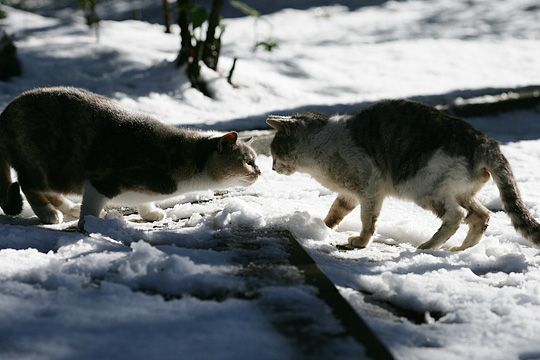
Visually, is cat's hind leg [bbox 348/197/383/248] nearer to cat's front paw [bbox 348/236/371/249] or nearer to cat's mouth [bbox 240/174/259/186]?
cat's front paw [bbox 348/236/371/249]

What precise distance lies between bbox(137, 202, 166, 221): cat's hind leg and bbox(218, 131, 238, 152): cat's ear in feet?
1.87

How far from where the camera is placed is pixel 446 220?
417 cm

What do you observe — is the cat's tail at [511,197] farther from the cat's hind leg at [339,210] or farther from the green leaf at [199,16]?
the green leaf at [199,16]

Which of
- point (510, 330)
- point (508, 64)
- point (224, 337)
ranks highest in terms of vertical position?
point (224, 337)

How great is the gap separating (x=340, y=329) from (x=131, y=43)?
825 centimetres

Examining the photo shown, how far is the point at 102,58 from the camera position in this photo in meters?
8.80

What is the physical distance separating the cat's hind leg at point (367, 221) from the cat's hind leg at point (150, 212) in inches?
48.6

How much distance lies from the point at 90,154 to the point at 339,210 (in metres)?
1.62

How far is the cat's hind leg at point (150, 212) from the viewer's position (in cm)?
464

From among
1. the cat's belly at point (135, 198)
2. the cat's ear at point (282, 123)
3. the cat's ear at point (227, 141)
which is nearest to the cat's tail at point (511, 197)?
the cat's ear at point (282, 123)

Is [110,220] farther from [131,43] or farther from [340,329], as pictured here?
[131,43]

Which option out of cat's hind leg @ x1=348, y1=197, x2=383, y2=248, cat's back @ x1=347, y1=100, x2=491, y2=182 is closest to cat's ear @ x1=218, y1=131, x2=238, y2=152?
cat's back @ x1=347, y1=100, x2=491, y2=182

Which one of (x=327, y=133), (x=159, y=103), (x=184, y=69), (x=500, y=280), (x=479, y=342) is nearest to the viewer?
(x=479, y=342)

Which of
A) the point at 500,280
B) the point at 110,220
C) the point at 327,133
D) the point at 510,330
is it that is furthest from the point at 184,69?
the point at 510,330
